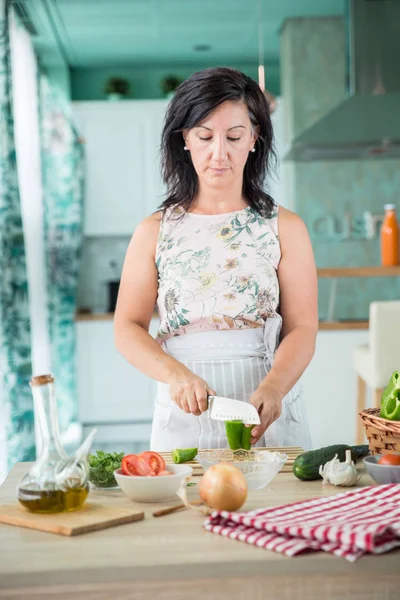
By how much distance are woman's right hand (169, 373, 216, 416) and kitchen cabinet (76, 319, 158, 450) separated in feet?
14.0

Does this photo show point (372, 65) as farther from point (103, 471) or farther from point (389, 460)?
point (103, 471)

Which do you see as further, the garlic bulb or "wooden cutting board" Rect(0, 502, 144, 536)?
the garlic bulb

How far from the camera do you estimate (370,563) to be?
3.54 feet

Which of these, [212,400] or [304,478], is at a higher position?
[212,400]

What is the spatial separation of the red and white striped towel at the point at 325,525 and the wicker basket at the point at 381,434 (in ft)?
0.75

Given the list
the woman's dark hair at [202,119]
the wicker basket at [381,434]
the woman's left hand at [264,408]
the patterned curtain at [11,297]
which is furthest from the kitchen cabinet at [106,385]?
the wicker basket at [381,434]

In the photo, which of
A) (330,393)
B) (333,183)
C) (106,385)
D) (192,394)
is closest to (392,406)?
(192,394)

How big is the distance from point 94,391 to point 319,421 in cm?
189

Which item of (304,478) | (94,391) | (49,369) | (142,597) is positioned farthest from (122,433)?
(142,597)

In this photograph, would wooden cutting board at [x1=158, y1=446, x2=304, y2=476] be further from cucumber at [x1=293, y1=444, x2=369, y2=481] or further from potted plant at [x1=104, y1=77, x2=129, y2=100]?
potted plant at [x1=104, y1=77, x2=129, y2=100]

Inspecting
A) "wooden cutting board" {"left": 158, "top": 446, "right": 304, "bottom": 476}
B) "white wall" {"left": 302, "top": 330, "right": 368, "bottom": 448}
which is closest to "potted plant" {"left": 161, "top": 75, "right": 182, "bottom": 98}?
"white wall" {"left": 302, "top": 330, "right": 368, "bottom": 448}

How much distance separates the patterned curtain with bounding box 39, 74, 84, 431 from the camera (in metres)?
5.18

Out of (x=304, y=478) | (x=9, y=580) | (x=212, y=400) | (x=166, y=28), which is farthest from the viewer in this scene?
(x=166, y=28)

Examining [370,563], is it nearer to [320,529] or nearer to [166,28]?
[320,529]
